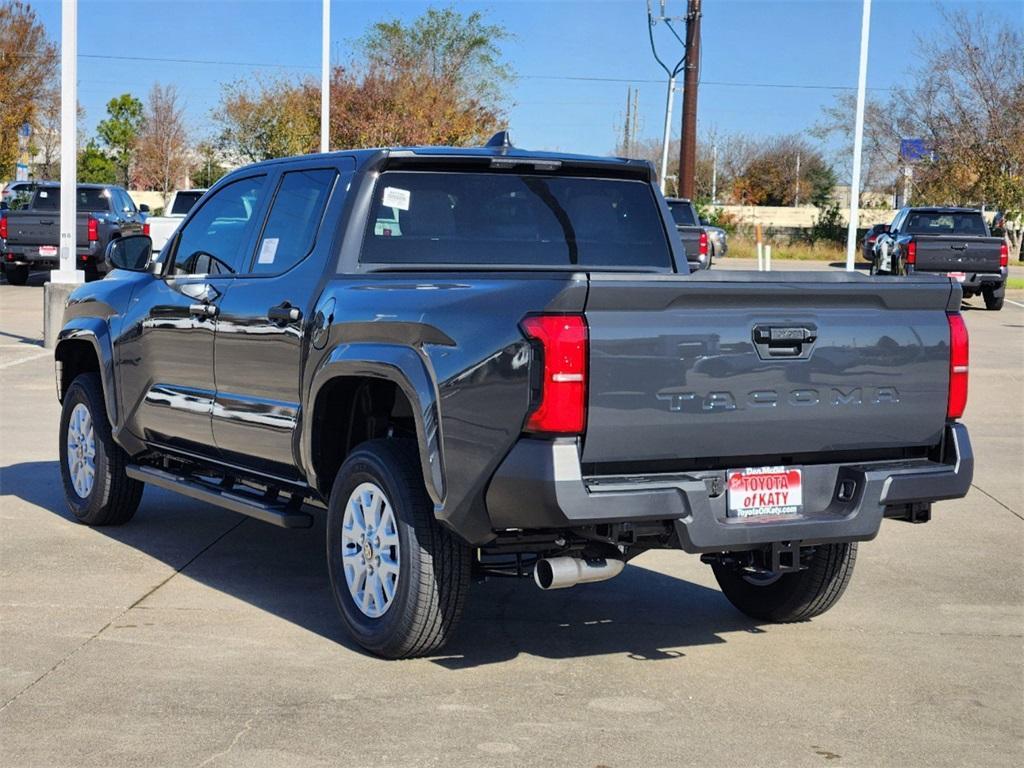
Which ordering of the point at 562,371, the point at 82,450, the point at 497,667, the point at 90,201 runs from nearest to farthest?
1. the point at 562,371
2. the point at 497,667
3. the point at 82,450
4. the point at 90,201

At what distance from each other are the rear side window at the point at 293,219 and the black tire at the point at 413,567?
4.01 feet

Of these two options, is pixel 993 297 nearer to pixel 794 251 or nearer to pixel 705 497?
pixel 705 497

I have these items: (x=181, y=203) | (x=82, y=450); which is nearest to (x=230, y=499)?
(x=82, y=450)

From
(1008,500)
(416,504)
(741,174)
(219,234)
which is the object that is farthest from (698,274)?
(741,174)

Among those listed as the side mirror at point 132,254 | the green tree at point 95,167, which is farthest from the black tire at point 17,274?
the green tree at point 95,167

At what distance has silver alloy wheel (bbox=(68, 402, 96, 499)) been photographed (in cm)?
821

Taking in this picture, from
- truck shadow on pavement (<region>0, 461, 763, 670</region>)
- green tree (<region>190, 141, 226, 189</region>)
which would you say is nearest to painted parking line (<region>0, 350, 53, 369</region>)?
truck shadow on pavement (<region>0, 461, 763, 670</region>)

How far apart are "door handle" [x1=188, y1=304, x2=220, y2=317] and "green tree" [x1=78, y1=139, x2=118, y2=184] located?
66.3 metres

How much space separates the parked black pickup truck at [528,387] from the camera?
4.95 metres

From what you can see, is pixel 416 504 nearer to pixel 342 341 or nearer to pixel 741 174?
pixel 342 341

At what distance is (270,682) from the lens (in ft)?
17.8

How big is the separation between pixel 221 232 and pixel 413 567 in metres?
2.61

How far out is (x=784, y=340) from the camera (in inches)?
205

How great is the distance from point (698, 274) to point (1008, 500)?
5.42 metres
